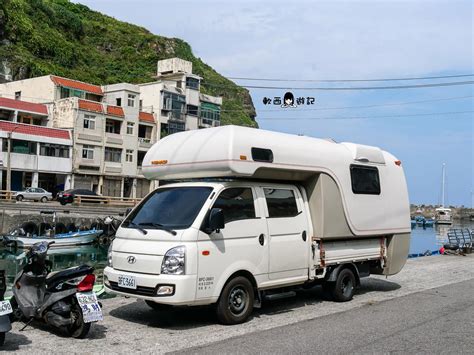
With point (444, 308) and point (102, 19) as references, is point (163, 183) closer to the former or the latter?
point (444, 308)

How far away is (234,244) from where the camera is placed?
7.80 metres

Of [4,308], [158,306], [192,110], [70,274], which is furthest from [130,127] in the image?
[4,308]

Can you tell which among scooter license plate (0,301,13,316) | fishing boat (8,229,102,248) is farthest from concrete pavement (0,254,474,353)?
fishing boat (8,229,102,248)

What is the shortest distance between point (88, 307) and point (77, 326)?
1.07 ft

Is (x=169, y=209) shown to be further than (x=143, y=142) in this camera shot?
No

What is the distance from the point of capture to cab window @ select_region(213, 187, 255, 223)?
7.87 metres

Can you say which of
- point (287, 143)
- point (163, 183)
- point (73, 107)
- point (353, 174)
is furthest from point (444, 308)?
point (73, 107)

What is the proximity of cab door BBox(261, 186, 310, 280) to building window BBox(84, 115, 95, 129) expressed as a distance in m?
51.5

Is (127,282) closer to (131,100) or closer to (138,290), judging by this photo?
(138,290)

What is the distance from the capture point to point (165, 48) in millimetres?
102875

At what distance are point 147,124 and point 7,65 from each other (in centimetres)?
1952

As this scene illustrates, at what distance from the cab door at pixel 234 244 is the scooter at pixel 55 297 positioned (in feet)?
4.94

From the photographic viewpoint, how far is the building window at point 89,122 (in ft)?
188

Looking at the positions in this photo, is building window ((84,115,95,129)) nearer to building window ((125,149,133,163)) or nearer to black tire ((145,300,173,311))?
building window ((125,149,133,163))
